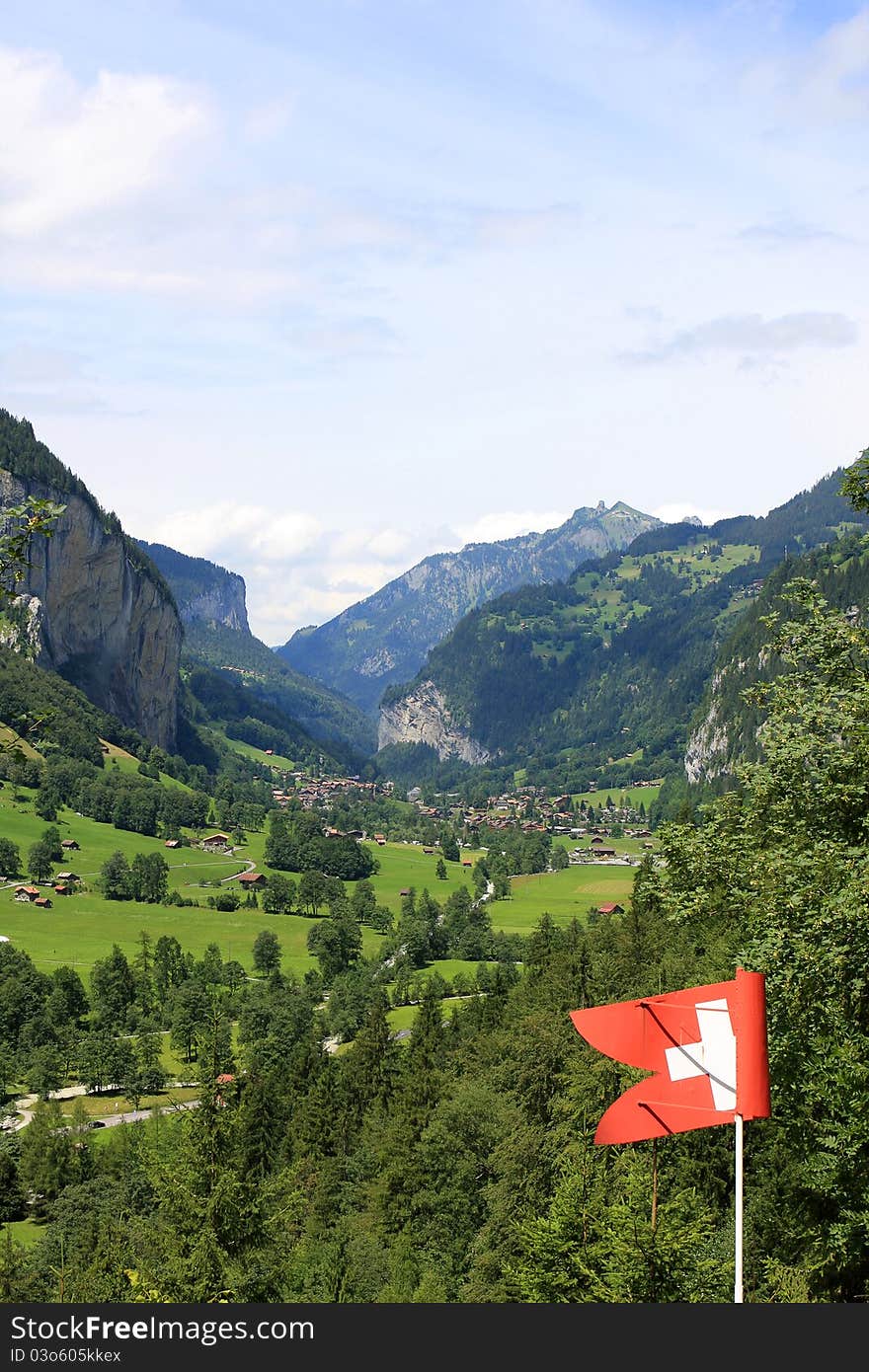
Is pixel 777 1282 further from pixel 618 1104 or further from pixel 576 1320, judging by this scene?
pixel 576 1320

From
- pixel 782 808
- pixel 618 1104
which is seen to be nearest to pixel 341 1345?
pixel 618 1104

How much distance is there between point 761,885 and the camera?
17.7 meters

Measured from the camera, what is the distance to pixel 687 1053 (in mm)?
10305

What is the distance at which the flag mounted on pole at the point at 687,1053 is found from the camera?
9867 mm

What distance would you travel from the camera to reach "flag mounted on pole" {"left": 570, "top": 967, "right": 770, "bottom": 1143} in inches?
388

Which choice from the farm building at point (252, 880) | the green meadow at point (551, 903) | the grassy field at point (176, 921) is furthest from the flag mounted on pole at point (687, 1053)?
the farm building at point (252, 880)

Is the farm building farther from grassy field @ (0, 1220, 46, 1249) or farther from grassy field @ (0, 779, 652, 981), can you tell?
grassy field @ (0, 1220, 46, 1249)

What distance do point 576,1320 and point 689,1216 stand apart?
20.0 m

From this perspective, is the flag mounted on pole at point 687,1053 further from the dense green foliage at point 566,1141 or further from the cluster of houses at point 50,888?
the cluster of houses at point 50,888

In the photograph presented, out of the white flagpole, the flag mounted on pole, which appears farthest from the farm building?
the white flagpole

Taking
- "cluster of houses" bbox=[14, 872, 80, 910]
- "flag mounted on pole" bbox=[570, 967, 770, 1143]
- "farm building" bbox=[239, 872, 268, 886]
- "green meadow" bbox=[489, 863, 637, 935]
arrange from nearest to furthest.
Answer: "flag mounted on pole" bbox=[570, 967, 770, 1143], "green meadow" bbox=[489, 863, 637, 935], "cluster of houses" bbox=[14, 872, 80, 910], "farm building" bbox=[239, 872, 268, 886]

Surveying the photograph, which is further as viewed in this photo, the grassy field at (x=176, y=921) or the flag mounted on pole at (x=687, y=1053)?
the grassy field at (x=176, y=921)

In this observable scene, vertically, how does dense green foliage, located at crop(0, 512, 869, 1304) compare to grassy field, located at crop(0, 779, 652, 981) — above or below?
above

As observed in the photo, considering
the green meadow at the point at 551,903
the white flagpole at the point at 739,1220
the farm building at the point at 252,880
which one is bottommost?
the green meadow at the point at 551,903
